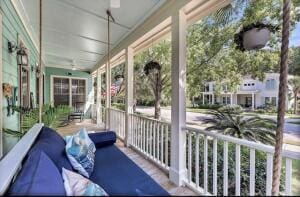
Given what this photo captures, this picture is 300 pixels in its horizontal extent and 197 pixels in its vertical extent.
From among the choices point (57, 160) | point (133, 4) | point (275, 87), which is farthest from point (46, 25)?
point (275, 87)

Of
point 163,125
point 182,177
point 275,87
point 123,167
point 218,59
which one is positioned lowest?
point 182,177

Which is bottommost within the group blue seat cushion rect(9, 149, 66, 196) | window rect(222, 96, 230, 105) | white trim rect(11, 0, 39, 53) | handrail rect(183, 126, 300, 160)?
handrail rect(183, 126, 300, 160)

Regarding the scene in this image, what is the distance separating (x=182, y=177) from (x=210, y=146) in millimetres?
577

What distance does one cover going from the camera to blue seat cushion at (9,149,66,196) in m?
0.70

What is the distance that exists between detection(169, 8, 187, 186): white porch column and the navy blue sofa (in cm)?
82

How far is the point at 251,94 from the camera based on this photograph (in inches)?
77.2

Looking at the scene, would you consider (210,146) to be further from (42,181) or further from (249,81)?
(42,181)

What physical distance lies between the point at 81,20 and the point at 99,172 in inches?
112

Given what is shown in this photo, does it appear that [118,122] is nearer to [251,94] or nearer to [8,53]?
[8,53]

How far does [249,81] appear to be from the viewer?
2.05 metres

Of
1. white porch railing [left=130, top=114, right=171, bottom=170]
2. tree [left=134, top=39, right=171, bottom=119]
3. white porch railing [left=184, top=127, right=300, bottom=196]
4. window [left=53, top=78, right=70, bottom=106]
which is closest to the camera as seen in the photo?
white porch railing [left=184, top=127, right=300, bottom=196]

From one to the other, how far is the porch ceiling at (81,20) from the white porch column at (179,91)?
21.5 inches

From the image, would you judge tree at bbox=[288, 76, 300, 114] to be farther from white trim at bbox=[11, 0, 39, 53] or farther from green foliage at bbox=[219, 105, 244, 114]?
white trim at bbox=[11, 0, 39, 53]

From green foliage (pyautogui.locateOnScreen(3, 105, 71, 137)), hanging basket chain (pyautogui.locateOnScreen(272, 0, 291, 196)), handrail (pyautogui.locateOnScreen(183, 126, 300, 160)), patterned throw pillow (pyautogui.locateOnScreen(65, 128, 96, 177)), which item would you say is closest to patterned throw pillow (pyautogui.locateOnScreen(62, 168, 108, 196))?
patterned throw pillow (pyautogui.locateOnScreen(65, 128, 96, 177))
